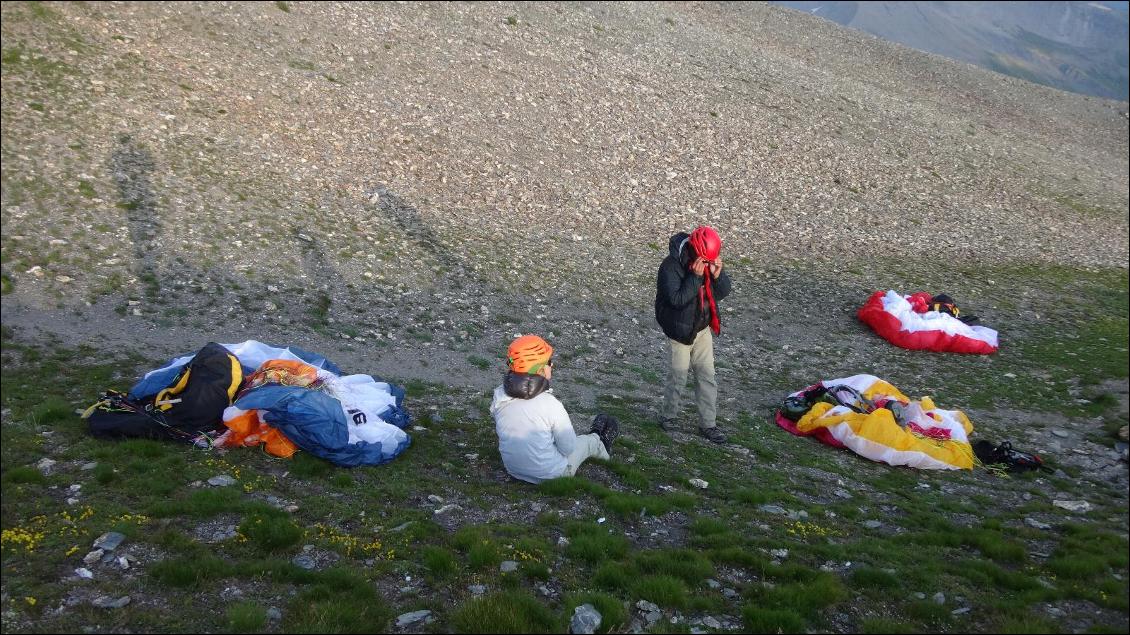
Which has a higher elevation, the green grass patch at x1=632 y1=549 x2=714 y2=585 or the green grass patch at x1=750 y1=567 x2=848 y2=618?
the green grass patch at x1=750 y1=567 x2=848 y2=618

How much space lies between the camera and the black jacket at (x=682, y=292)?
12039 mm

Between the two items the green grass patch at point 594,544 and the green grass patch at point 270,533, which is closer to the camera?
the green grass patch at point 270,533

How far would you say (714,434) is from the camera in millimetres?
12711

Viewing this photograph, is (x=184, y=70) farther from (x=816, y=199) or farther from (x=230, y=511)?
(x=816, y=199)

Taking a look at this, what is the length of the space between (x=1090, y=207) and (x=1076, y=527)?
37.0 meters

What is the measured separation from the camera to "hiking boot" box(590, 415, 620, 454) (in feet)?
36.7

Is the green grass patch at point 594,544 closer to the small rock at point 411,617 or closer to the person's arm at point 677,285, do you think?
the small rock at point 411,617

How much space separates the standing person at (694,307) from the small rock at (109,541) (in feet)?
28.4

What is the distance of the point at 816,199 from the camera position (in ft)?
103

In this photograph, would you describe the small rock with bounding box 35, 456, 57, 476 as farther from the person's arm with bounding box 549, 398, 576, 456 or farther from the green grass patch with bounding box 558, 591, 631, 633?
the green grass patch with bounding box 558, 591, 631, 633

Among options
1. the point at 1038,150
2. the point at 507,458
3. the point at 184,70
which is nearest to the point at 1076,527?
the point at 507,458

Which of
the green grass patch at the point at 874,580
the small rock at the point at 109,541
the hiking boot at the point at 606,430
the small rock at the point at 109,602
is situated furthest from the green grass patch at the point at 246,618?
the green grass patch at the point at 874,580

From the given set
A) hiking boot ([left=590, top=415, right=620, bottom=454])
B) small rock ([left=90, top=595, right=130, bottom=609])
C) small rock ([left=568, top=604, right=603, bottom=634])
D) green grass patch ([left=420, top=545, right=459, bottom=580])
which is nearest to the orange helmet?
hiking boot ([left=590, top=415, right=620, bottom=454])

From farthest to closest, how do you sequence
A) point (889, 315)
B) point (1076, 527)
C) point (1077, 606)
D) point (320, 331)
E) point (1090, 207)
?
1. point (1090, 207)
2. point (889, 315)
3. point (320, 331)
4. point (1076, 527)
5. point (1077, 606)
